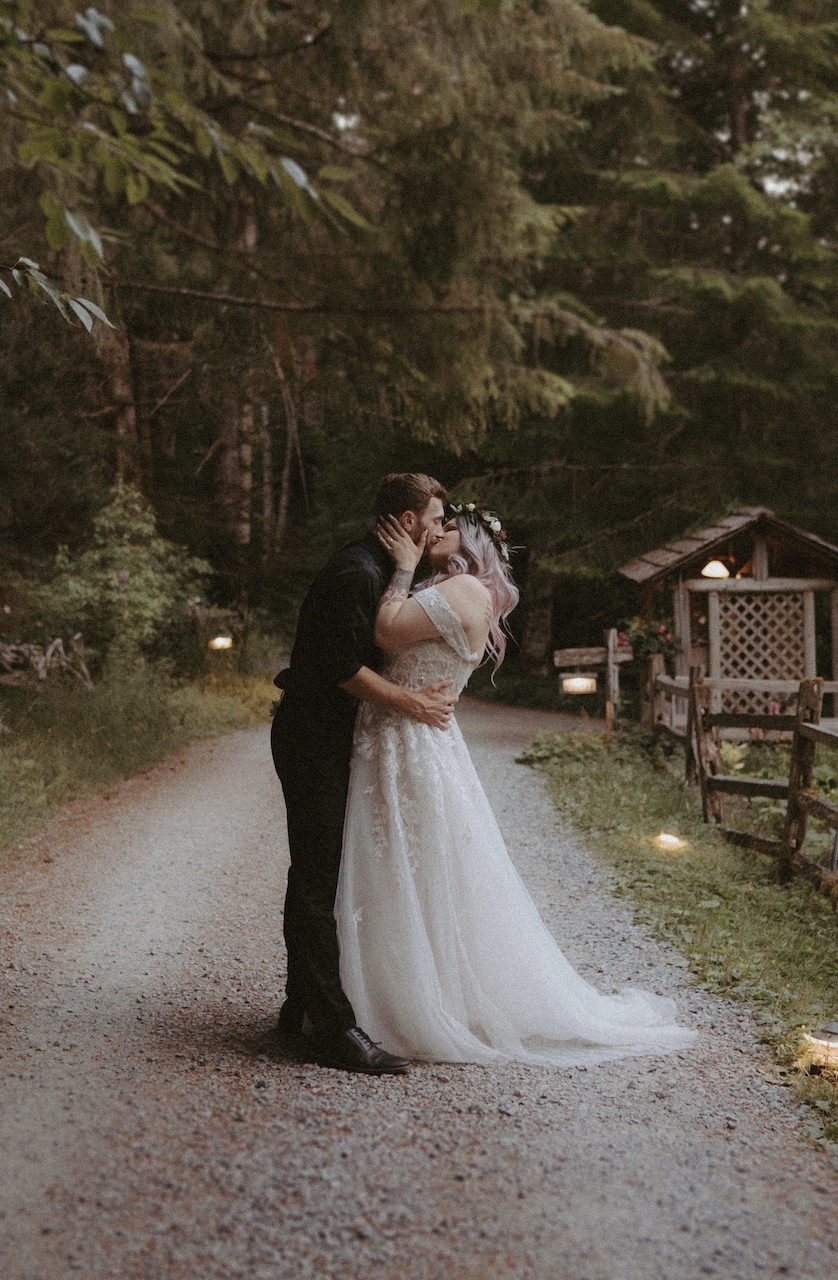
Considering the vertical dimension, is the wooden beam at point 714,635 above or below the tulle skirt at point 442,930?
above

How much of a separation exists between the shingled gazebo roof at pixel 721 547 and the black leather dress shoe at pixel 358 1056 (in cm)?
1034

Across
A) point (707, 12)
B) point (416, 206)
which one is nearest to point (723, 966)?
point (416, 206)

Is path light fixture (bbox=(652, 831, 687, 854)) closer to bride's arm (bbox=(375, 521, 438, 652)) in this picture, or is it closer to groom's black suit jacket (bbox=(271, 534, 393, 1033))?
groom's black suit jacket (bbox=(271, 534, 393, 1033))

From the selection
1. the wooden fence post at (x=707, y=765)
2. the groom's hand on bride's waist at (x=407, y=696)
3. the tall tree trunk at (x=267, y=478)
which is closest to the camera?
the groom's hand on bride's waist at (x=407, y=696)

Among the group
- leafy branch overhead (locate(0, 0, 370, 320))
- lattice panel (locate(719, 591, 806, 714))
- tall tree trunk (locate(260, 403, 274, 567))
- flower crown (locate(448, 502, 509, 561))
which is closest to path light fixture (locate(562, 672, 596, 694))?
lattice panel (locate(719, 591, 806, 714))

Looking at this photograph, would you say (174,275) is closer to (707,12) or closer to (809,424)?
(809,424)

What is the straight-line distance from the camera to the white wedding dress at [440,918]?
3.83 metres

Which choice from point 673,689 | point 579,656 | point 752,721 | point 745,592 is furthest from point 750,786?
point 745,592

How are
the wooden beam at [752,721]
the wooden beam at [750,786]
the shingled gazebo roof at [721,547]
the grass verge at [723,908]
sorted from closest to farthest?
A: 1. the grass verge at [723,908]
2. the wooden beam at [750,786]
3. the wooden beam at [752,721]
4. the shingled gazebo roof at [721,547]

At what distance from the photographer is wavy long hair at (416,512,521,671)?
4.05 m

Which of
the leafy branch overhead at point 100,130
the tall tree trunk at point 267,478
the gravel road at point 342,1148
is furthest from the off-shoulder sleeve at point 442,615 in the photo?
the tall tree trunk at point 267,478

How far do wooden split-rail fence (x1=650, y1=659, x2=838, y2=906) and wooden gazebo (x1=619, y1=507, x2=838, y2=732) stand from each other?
4.00m

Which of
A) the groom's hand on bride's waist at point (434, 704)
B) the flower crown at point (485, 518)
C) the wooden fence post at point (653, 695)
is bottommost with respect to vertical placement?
the wooden fence post at point (653, 695)

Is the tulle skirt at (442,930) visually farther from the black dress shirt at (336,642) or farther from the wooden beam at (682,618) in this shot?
the wooden beam at (682,618)
